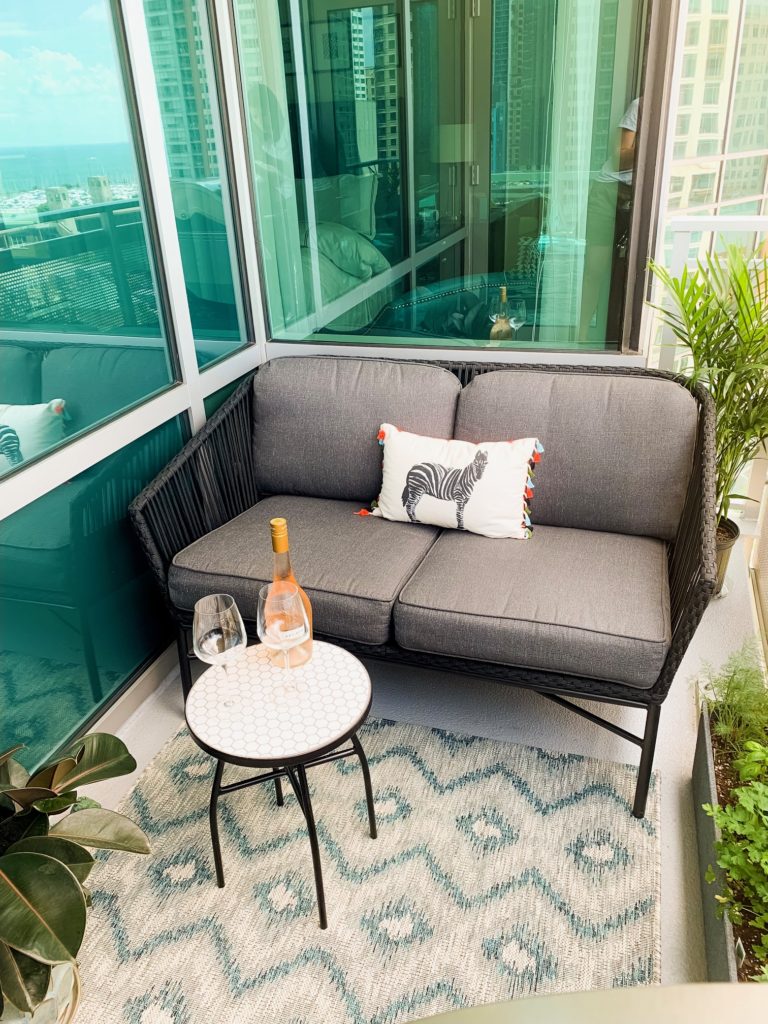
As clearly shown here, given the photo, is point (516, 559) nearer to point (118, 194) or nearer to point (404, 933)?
point (404, 933)

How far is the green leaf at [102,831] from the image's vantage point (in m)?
1.44

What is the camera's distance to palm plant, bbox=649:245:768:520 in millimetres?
2127

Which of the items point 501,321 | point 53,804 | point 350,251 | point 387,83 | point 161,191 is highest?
point 387,83

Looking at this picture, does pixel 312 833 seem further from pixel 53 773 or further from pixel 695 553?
pixel 695 553

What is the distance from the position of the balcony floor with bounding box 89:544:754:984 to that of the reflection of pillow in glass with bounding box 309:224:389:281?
1.35 m

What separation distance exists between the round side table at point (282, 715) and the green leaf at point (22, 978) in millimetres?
421

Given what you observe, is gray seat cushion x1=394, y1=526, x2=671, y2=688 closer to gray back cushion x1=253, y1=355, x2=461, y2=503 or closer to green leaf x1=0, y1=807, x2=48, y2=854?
gray back cushion x1=253, y1=355, x2=461, y2=503

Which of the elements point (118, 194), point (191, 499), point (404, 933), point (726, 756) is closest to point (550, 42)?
point (118, 194)

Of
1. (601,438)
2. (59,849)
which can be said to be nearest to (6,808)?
(59,849)

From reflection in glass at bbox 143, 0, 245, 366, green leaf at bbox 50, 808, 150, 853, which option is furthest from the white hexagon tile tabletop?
reflection in glass at bbox 143, 0, 245, 366

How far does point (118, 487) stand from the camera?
6.91ft

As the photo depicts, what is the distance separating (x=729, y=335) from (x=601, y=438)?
48 centimetres

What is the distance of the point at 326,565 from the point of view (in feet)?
6.75

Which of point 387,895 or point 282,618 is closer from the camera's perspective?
point 282,618
